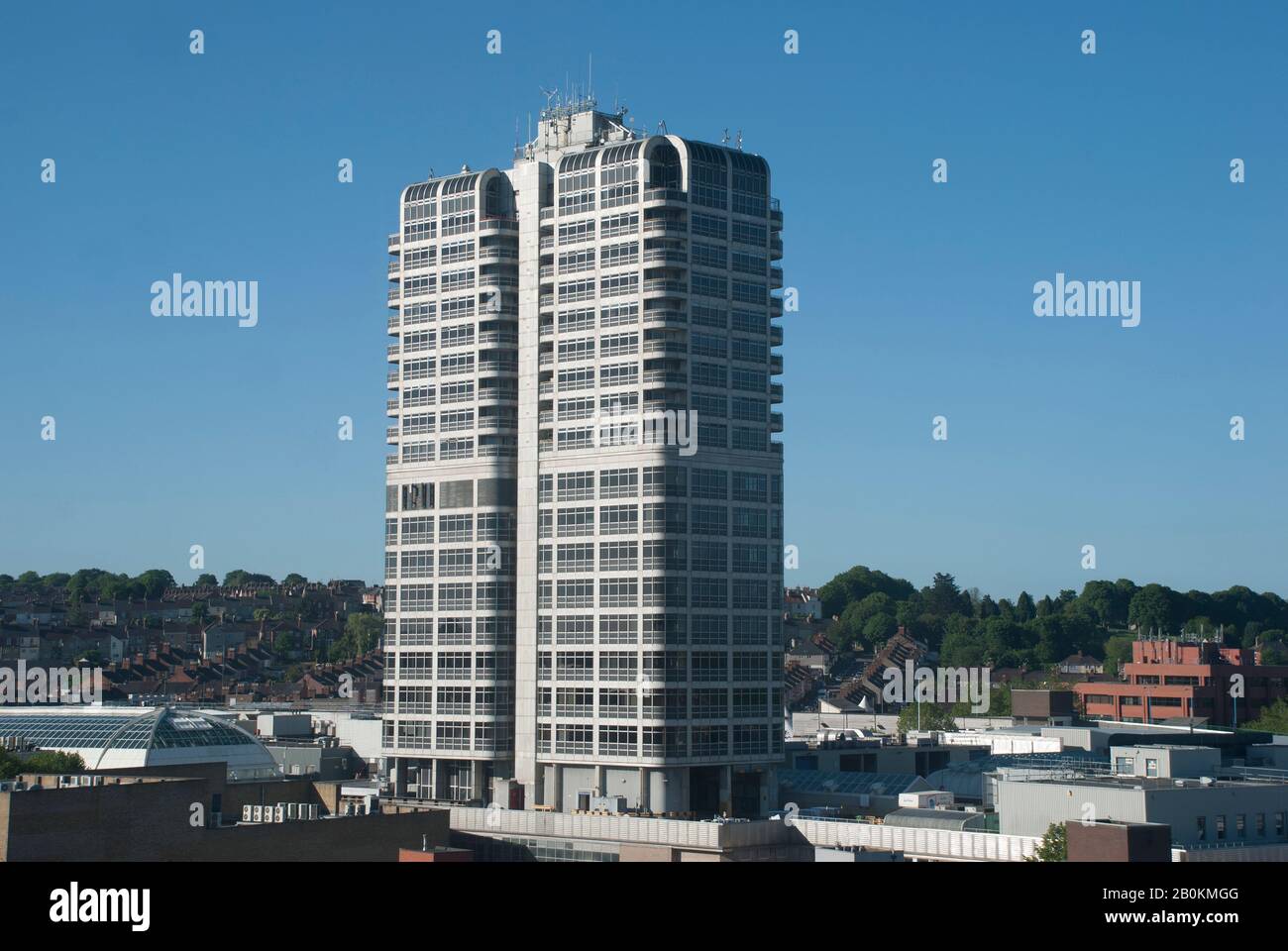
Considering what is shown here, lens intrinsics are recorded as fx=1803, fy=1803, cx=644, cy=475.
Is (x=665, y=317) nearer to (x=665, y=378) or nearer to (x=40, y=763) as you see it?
(x=665, y=378)

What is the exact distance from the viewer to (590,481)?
140 m

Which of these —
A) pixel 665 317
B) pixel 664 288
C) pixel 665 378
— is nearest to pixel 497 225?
pixel 664 288

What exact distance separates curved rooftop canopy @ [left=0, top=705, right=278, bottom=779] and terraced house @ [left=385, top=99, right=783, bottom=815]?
13.2 metres

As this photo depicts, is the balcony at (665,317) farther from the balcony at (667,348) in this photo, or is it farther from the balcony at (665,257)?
the balcony at (665,257)

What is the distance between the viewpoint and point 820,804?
140375 mm

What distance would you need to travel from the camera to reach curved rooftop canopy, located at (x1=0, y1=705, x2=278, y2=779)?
137 meters

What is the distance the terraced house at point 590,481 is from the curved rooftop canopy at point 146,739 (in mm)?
13193

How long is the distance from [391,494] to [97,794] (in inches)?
2254

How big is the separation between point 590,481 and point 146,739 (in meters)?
39.0

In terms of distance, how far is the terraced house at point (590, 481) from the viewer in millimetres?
135875

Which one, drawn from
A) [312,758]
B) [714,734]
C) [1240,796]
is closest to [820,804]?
[714,734]

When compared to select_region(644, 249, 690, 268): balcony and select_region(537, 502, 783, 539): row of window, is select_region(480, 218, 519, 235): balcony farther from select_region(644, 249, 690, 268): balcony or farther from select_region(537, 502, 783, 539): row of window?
select_region(537, 502, 783, 539): row of window

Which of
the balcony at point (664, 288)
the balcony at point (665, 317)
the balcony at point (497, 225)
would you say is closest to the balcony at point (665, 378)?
the balcony at point (665, 317)

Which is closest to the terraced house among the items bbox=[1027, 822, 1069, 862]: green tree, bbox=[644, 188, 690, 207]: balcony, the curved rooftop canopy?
bbox=[644, 188, 690, 207]: balcony
